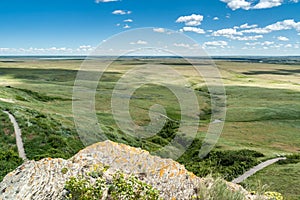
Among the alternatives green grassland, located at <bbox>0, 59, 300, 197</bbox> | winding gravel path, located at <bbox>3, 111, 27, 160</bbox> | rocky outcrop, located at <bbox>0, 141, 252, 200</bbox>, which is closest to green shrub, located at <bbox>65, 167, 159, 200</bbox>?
rocky outcrop, located at <bbox>0, 141, 252, 200</bbox>

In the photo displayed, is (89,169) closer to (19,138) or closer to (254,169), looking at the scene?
(19,138)

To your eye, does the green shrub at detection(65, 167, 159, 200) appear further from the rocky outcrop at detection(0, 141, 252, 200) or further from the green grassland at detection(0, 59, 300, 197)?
the green grassland at detection(0, 59, 300, 197)

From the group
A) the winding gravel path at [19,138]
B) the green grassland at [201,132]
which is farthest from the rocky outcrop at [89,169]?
the winding gravel path at [19,138]

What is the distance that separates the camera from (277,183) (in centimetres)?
3419

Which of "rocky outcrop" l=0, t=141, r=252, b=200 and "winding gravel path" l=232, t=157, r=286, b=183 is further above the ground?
"rocky outcrop" l=0, t=141, r=252, b=200

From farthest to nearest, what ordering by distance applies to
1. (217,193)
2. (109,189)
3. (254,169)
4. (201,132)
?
(201,132) < (254,169) < (217,193) < (109,189)

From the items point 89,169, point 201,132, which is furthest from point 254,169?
point 89,169

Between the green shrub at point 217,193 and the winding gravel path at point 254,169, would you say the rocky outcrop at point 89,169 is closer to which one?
the green shrub at point 217,193

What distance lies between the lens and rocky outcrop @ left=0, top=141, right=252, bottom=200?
848 centimetres

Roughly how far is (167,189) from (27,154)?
64.8ft

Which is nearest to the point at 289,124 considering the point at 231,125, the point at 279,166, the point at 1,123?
the point at 231,125

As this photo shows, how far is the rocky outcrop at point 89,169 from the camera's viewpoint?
334 inches

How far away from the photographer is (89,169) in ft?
30.8

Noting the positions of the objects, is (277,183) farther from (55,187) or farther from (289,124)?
(289,124)
